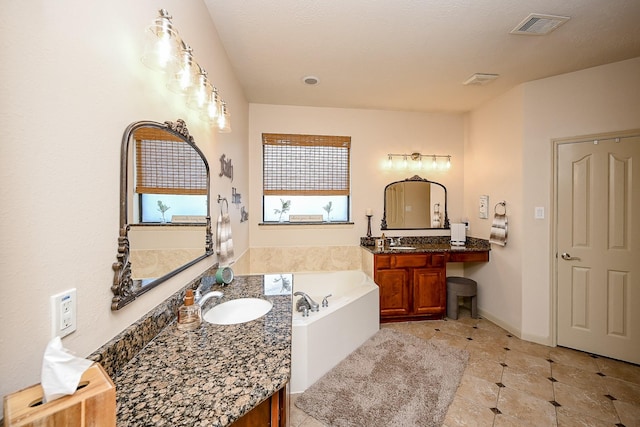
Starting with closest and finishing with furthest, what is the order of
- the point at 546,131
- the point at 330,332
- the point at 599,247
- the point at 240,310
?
the point at 240,310, the point at 330,332, the point at 599,247, the point at 546,131

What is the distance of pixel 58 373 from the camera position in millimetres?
493

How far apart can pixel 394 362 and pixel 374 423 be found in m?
0.73

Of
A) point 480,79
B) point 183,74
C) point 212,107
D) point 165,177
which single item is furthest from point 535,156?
point 165,177

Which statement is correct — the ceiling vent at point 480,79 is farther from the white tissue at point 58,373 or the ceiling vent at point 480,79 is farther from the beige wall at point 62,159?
the white tissue at point 58,373

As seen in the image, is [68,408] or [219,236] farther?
[219,236]

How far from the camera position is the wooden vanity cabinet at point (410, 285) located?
125 inches

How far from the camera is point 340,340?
2.39 metres

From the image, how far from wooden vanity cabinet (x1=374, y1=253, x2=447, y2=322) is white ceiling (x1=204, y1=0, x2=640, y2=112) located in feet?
6.51

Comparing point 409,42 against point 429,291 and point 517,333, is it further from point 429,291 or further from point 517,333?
point 517,333

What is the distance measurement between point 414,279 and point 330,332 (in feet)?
4.70

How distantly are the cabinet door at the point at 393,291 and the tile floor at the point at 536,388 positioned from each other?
0.45 metres

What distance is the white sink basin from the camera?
4.95ft

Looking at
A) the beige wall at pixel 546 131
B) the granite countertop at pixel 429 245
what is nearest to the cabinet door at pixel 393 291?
the granite countertop at pixel 429 245

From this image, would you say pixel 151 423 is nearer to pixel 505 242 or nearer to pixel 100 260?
pixel 100 260
